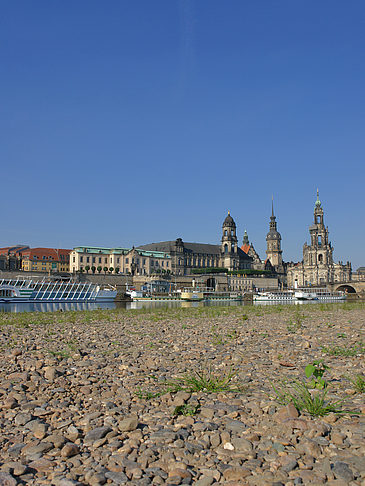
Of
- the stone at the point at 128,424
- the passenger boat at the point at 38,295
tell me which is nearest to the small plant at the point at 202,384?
the stone at the point at 128,424

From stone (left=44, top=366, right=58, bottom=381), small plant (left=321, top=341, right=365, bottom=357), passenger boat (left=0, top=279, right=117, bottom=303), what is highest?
passenger boat (left=0, top=279, right=117, bottom=303)

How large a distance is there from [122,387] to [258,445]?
11.5 feet

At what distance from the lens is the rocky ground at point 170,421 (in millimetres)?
4938

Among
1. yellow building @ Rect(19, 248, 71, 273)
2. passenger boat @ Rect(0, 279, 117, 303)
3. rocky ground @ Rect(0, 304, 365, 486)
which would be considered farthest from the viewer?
yellow building @ Rect(19, 248, 71, 273)

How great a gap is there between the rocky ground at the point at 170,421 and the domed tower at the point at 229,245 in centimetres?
16931

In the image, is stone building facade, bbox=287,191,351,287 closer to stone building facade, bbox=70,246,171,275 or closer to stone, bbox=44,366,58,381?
stone building facade, bbox=70,246,171,275

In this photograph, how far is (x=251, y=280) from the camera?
540 ft

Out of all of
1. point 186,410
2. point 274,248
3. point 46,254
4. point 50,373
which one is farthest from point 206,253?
point 186,410

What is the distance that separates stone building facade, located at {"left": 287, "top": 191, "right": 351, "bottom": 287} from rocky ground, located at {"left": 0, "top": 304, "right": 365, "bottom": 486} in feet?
540

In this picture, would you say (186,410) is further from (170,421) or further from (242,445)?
(242,445)

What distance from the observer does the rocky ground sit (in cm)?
494

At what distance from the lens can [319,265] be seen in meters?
172

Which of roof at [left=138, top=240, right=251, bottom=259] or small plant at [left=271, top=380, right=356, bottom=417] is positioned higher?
roof at [left=138, top=240, right=251, bottom=259]

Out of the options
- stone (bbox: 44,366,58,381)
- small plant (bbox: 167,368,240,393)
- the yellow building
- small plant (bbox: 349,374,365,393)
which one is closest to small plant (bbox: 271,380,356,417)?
small plant (bbox: 349,374,365,393)
